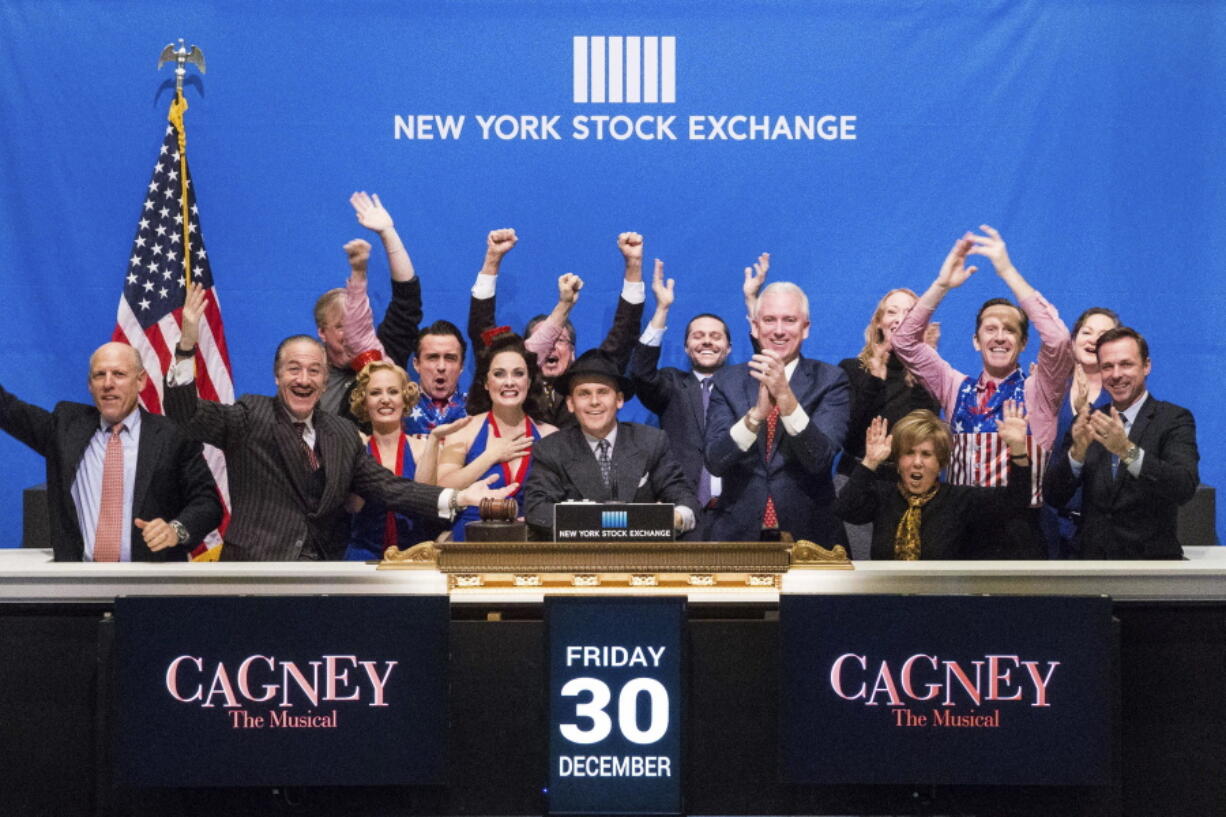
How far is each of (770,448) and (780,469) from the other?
0.09 meters

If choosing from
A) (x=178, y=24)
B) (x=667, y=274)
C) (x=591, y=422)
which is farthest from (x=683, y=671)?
(x=178, y=24)

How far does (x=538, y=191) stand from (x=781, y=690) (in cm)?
337

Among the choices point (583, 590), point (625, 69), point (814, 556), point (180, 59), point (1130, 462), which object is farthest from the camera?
point (625, 69)

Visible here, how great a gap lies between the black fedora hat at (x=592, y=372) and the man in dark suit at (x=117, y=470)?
1313mm

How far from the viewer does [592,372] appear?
5121mm

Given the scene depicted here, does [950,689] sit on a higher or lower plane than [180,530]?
lower

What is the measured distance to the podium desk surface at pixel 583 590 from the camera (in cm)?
374

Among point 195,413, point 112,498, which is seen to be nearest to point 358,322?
point 195,413

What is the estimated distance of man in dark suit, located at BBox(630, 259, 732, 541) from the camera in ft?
18.6

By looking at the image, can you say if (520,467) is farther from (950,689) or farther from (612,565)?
(950,689)

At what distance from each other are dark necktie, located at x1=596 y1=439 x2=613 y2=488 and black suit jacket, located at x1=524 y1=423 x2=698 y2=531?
0.02 m

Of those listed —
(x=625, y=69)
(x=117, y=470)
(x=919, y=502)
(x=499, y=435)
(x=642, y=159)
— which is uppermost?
(x=625, y=69)

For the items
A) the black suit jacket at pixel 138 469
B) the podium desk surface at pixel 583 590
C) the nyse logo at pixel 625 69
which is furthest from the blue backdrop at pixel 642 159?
the podium desk surface at pixel 583 590

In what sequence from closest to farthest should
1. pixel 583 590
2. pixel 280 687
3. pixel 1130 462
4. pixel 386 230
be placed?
pixel 280 687, pixel 583 590, pixel 1130 462, pixel 386 230
